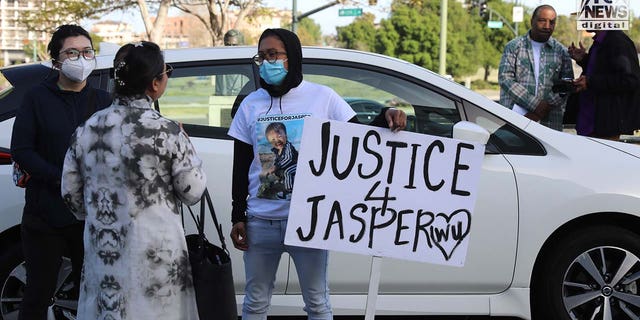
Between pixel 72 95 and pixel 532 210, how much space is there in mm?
2433

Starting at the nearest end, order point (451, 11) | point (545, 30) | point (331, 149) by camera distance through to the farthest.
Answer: point (331, 149) < point (545, 30) < point (451, 11)

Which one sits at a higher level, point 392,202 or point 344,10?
point 344,10

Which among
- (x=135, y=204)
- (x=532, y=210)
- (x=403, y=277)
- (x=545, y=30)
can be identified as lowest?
(x=403, y=277)

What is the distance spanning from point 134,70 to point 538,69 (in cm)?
346

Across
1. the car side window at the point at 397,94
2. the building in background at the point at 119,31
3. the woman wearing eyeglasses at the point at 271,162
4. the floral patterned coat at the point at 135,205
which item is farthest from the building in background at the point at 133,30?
the floral patterned coat at the point at 135,205

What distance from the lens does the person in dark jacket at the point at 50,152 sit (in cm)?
338

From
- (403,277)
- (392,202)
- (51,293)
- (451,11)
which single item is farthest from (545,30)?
(451,11)

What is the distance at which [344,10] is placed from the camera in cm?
2177

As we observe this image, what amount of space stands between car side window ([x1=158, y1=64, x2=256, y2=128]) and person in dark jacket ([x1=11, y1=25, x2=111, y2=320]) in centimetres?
80

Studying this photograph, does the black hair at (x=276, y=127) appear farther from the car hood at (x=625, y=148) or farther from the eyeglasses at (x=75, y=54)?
the car hood at (x=625, y=148)

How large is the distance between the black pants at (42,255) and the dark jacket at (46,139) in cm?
5

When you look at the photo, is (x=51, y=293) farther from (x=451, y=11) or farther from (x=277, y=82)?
(x=451, y=11)

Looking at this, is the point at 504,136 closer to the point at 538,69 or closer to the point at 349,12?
the point at 538,69

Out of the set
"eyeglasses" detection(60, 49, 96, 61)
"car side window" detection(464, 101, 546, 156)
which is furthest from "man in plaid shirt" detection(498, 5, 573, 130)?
"eyeglasses" detection(60, 49, 96, 61)
